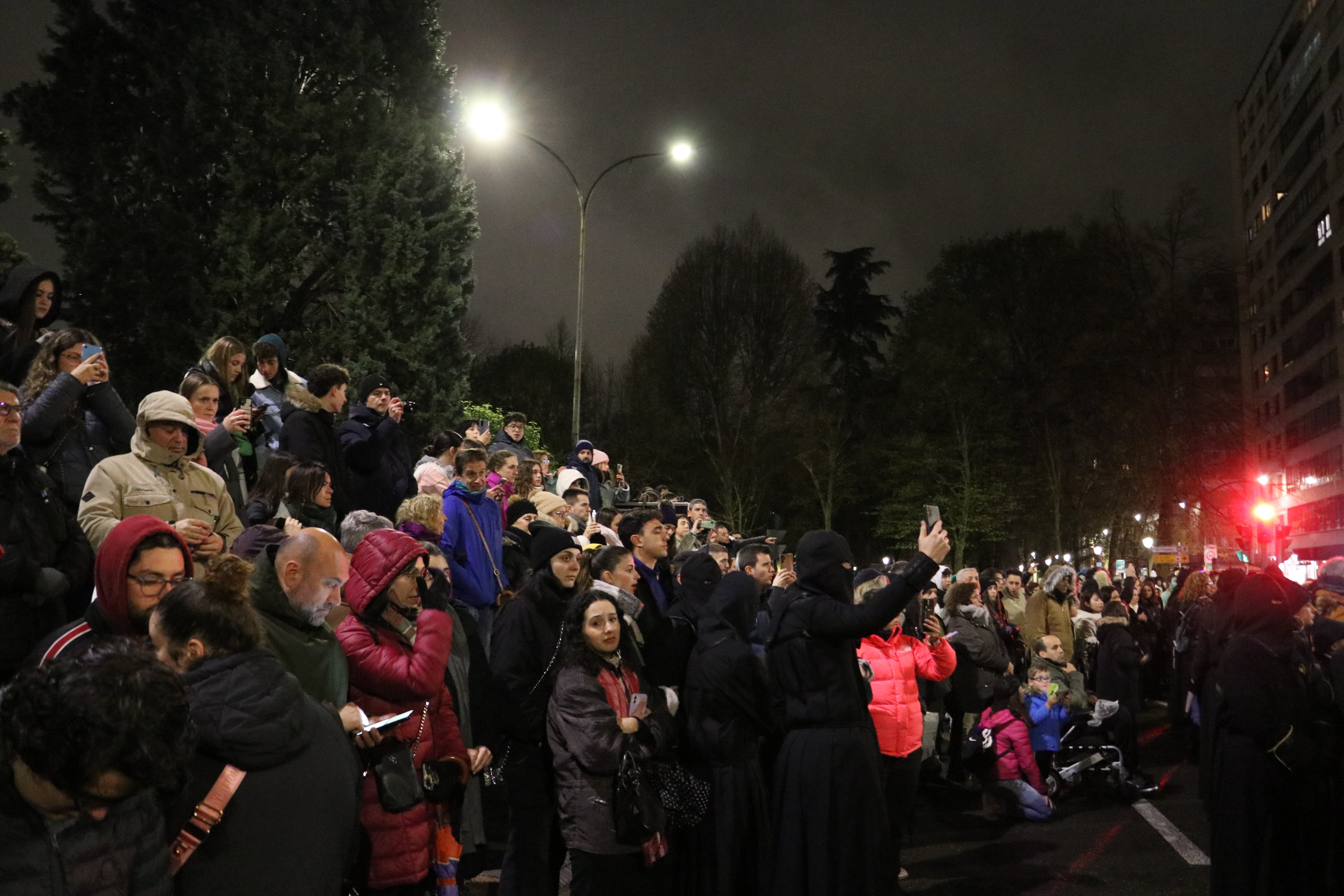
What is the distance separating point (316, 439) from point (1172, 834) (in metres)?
7.82

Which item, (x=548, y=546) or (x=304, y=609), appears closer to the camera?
(x=304, y=609)

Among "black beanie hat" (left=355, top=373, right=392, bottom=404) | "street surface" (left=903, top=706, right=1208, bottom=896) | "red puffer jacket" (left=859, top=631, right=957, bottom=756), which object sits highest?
"black beanie hat" (left=355, top=373, right=392, bottom=404)

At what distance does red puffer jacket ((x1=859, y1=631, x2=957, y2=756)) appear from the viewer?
823 centimetres

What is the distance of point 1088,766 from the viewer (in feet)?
37.5

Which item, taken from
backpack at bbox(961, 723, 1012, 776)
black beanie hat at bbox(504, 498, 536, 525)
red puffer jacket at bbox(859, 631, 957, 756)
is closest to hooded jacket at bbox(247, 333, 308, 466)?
black beanie hat at bbox(504, 498, 536, 525)

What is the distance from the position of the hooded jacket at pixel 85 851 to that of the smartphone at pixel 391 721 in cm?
138

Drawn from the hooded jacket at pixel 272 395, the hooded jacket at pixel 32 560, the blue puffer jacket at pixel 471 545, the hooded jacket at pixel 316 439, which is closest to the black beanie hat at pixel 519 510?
the blue puffer jacket at pixel 471 545

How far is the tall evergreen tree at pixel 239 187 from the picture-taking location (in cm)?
2523

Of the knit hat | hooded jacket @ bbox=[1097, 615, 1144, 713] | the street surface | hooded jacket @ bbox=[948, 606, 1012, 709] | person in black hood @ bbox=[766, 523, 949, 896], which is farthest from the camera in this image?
hooded jacket @ bbox=[1097, 615, 1144, 713]

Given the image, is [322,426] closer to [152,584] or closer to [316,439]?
[316,439]

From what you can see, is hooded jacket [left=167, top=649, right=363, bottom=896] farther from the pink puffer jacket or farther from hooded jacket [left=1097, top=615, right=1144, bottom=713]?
hooded jacket [left=1097, top=615, right=1144, bottom=713]

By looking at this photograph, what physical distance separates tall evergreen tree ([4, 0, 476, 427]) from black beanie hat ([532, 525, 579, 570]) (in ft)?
67.5

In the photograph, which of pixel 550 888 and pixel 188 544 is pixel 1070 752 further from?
pixel 188 544

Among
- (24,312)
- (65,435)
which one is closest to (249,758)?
(65,435)
